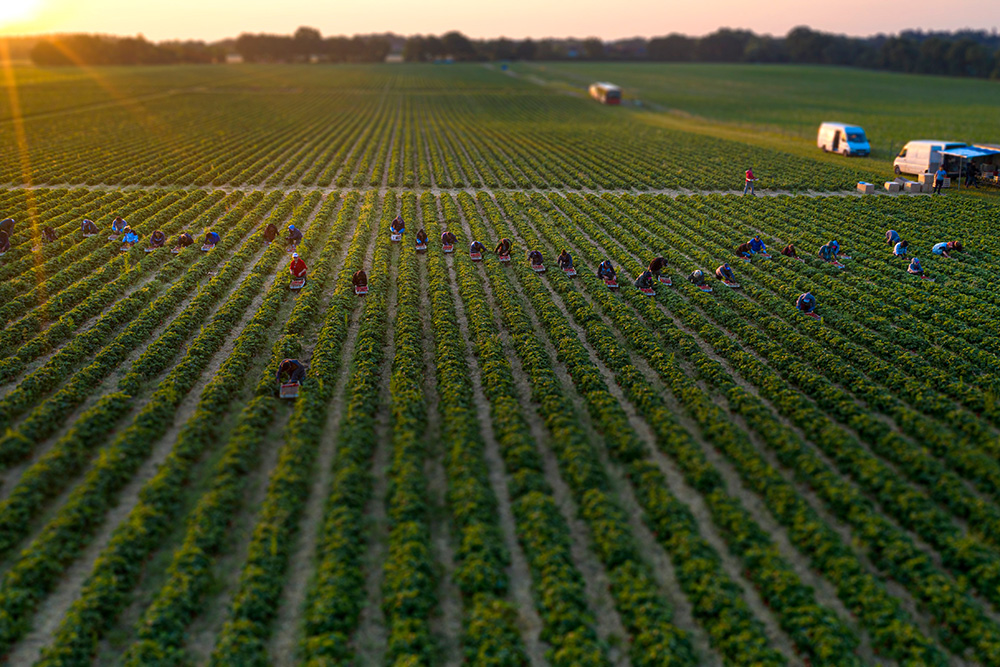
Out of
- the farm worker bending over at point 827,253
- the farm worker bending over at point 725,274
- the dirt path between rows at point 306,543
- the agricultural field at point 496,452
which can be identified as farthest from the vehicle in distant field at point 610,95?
the dirt path between rows at point 306,543

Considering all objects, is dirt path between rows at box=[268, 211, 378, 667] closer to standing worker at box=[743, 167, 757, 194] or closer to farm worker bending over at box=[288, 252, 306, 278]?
farm worker bending over at box=[288, 252, 306, 278]

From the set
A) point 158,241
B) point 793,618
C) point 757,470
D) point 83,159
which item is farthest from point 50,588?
point 83,159

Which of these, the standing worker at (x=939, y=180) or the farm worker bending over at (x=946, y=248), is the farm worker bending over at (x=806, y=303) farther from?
the standing worker at (x=939, y=180)

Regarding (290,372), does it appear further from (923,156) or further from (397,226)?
(923,156)

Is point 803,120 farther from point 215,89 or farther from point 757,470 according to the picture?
point 215,89

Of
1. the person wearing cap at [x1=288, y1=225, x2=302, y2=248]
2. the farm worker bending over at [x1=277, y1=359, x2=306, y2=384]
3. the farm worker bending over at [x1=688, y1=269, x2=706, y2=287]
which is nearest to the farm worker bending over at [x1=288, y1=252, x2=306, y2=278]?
the person wearing cap at [x1=288, y1=225, x2=302, y2=248]
